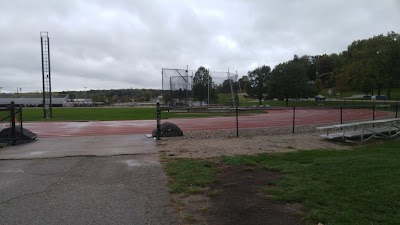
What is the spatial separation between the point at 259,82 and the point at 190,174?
234 ft

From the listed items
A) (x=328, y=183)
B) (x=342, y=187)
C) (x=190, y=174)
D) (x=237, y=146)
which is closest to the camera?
(x=342, y=187)

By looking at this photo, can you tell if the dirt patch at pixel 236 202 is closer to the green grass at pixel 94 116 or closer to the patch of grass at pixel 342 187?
the patch of grass at pixel 342 187

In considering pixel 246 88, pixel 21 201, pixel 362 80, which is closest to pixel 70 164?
pixel 21 201

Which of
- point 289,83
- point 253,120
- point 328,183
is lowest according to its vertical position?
point 253,120

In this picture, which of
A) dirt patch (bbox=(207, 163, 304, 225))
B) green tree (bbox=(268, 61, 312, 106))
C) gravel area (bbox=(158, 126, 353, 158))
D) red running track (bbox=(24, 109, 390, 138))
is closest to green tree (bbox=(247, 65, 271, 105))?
green tree (bbox=(268, 61, 312, 106))

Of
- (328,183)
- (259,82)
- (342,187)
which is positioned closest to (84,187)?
(328,183)

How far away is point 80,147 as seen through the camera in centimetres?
1201

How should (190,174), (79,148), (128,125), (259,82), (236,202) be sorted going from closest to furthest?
1. (236,202)
2. (190,174)
3. (79,148)
4. (128,125)
5. (259,82)

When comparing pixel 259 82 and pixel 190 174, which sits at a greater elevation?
A: pixel 259 82

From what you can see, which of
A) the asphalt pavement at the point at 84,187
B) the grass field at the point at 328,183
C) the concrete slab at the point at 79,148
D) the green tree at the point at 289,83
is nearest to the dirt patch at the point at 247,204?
the grass field at the point at 328,183

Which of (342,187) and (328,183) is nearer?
(342,187)

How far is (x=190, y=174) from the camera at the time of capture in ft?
24.7

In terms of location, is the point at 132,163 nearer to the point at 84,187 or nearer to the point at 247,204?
the point at 84,187

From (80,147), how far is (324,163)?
786 cm
